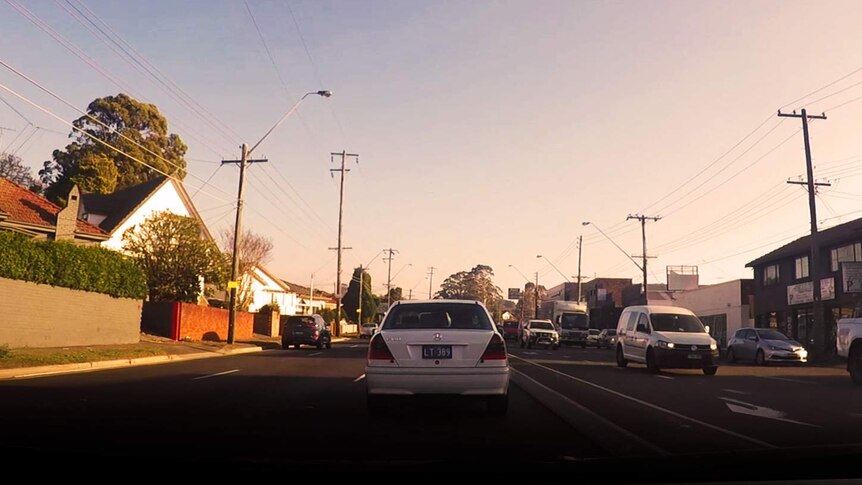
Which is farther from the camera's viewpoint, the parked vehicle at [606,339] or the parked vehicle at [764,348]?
the parked vehicle at [606,339]

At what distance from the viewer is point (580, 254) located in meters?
74.1

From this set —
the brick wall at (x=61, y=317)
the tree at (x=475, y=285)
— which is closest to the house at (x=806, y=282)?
the brick wall at (x=61, y=317)

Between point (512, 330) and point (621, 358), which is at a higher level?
point (512, 330)

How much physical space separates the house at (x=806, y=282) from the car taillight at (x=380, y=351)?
29.2 meters

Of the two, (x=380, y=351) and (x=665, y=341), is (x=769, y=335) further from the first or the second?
(x=380, y=351)

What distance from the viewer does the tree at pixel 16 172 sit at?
2473 inches

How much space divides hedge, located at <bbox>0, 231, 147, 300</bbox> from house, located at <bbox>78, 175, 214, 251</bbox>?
38.9ft

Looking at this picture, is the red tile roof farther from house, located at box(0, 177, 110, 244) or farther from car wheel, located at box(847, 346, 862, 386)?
car wheel, located at box(847, 346, 862, 386)

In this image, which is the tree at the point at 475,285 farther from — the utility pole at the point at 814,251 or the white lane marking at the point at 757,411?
the white lane marking at the point at 757,411

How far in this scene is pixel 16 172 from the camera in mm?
64375

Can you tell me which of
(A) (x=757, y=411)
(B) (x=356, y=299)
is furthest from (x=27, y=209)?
(B) (x=356, y=299)

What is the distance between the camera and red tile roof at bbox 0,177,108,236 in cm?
3084

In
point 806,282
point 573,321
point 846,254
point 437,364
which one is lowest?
point 437,364

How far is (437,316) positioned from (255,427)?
3.04 meters
